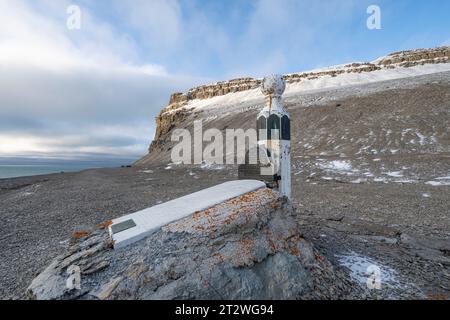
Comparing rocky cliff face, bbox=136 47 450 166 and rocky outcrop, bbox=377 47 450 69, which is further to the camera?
rocky outcrop, bbox=377 47 450 69

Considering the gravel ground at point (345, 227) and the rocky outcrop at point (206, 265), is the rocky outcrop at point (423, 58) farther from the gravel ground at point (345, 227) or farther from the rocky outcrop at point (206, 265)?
the rocky outcrop at point (206, 265)

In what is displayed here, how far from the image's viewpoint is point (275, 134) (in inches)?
233

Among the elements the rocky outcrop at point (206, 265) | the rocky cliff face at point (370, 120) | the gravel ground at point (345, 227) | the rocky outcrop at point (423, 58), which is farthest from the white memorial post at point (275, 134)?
the rocky outcrop at point (423, 58)

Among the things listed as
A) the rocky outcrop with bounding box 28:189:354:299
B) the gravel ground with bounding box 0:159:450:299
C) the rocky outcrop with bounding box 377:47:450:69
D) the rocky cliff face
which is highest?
the rocky outcrop with bounding box 377:47:450:69

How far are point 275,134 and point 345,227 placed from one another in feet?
13.3

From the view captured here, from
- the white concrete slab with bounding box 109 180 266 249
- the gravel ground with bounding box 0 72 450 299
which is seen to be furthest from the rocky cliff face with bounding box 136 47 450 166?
the white concrete slab with bounding box 109 180 266 249

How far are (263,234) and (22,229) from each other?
9372 mm

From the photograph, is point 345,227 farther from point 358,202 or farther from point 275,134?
point 358,202

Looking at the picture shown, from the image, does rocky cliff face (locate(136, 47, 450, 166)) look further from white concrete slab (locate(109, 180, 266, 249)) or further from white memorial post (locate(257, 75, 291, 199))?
white concrete slab (locate(109, 180, 266, 249))

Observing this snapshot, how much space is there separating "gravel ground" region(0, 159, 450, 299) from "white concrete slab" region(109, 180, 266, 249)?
5.47ft

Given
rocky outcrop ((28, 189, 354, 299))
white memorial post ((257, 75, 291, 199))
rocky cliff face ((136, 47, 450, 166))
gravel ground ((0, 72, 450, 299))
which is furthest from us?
rocky cliff face ((136, 47, 450, 166))

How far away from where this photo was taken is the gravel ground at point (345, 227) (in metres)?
4.70

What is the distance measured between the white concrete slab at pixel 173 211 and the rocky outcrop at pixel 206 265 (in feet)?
0.46

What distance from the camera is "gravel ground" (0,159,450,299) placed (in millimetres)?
4703
